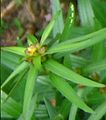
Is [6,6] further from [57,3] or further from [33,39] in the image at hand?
[33,39]

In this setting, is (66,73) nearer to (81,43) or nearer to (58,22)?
(81,43)

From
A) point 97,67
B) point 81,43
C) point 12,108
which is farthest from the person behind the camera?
point 12,108

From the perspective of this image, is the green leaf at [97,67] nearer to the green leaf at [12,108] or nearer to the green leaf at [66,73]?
the green leaf at [66,73]

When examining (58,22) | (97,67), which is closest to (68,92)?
(97,67)

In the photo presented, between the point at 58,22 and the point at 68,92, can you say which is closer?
the point at 68,92

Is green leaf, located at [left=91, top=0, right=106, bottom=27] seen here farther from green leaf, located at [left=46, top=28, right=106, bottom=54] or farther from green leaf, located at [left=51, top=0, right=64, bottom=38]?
green leaf, located at [left=46, top=28, right=106, bottom=54]

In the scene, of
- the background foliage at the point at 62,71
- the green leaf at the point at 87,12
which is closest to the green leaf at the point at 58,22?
the background foliage at the point at 62,71

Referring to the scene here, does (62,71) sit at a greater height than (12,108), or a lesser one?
greater
